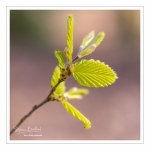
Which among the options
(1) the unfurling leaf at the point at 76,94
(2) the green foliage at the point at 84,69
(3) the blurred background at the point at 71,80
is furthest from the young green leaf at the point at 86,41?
(3) the blurred background at the point at 71,80

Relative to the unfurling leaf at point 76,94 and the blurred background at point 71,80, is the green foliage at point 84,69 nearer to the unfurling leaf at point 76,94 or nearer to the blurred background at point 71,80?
the unfurling leaf at point 76,94

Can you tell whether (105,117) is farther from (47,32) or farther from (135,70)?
(47,32)

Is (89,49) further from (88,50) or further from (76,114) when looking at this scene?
(76,114)

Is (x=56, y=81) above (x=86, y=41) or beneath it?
beneath

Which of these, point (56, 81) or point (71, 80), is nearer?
point (56, 81)

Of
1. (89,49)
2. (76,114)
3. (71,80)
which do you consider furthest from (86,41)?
(71,80)

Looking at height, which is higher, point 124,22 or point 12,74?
point 124,22

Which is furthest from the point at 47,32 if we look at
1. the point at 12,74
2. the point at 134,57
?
the point at 134,57
